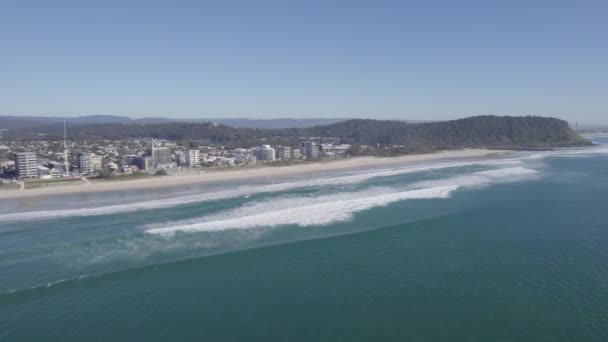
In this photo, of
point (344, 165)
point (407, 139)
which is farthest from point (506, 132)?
point (344, 165)

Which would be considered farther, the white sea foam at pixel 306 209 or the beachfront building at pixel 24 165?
the beachfront building at pixel 24 165

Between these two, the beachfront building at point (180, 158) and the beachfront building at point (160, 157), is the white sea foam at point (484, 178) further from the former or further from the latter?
the beachfront building at point (160, 157)

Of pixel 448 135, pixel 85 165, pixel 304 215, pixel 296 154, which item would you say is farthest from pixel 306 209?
pixel 448 135

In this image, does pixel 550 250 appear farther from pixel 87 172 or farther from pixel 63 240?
pixel 87 172

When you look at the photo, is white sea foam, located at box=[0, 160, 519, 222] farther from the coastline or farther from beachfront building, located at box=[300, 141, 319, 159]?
beachfront building, located at box=[300, 141, 319, 159]

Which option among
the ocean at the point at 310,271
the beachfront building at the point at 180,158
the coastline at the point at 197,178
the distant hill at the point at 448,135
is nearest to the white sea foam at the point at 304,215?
the ocean at the point at 310,271

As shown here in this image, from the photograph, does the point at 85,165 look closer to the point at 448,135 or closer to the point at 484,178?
the point at 484,178
